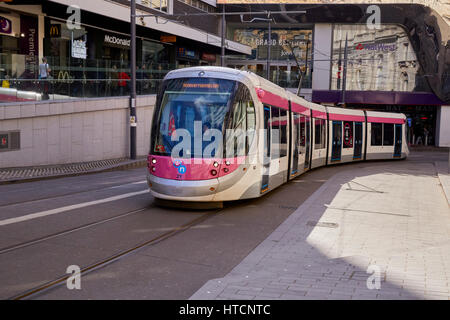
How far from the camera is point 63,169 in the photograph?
61.6 ft

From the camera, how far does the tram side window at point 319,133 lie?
66.6ft

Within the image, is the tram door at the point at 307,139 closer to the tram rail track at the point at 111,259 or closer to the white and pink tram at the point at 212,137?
the white and pink tram at the point at 212,137

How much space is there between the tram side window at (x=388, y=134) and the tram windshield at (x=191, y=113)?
63.6ft

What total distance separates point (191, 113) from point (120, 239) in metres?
3.40

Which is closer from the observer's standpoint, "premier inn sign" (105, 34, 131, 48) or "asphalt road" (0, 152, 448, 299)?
"asphalt road" (0, 152, 448, 299)

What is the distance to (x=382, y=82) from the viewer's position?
49.4 meters

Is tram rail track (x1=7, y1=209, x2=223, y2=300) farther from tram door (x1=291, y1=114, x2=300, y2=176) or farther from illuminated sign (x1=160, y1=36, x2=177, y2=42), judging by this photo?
illuminated sign (x1=160, y1=36, x2=177, y2=42)

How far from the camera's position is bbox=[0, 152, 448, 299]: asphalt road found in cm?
603

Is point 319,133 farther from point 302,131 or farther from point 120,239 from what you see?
point 120,239


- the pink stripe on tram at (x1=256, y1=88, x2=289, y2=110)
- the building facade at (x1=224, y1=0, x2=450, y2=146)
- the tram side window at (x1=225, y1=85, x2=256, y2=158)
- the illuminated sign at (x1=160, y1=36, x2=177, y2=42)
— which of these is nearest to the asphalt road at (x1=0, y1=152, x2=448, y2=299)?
the tram side window at (x1=225, y1=85, x2=256, y2=158)

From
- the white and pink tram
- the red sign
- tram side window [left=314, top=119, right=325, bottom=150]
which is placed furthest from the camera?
the red sign

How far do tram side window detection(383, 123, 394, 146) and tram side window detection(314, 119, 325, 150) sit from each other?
25.3ft

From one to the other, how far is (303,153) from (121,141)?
34.0 ft
